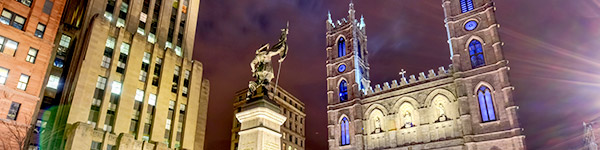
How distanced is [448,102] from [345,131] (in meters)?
13.8

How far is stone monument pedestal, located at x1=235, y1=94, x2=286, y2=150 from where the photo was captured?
11.3 m

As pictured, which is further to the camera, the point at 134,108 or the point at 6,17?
the point at 134,108

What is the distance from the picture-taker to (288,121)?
7406 cm

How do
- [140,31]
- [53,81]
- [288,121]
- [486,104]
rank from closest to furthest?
[53,81] < [486,104] < [140,31] < [288,121]

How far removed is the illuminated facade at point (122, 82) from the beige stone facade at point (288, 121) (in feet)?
64.8

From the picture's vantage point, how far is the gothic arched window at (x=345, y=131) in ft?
160

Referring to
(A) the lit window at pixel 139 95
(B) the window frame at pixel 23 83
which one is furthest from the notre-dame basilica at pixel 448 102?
(B) the window frame at pixel 23 83

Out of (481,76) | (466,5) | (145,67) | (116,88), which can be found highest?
(466,5)

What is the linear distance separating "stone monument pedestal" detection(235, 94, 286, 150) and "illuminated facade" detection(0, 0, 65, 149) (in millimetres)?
24494

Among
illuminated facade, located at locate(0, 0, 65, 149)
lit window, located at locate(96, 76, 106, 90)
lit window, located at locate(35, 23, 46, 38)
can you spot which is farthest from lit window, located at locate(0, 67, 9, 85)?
lit window, located at locate(96, 76, 106, 90)

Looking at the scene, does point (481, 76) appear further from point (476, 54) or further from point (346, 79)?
point (346, 79)

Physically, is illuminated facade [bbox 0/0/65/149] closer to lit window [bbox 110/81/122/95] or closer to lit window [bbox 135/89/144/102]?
lit window [bbox 110/81/122/95]

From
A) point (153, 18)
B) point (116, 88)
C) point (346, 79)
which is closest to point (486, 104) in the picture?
point (346, 79)

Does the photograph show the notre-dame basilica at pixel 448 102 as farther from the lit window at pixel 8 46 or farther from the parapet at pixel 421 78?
the lit window at pixel 8 46
